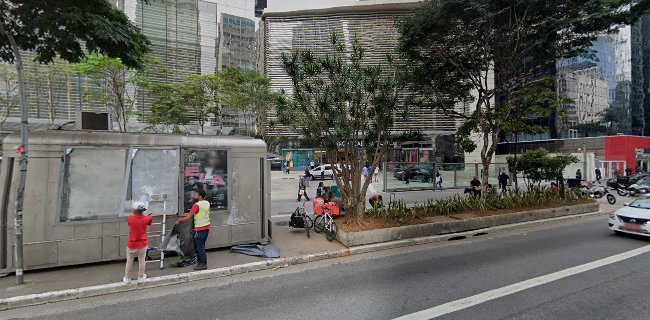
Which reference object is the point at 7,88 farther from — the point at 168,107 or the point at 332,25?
the point at 332,25

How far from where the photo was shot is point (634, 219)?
830 cm

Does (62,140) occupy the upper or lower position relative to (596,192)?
upper

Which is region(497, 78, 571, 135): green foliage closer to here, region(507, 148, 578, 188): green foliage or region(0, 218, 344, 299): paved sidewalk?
region(507, 148, 578, 188): green foliage

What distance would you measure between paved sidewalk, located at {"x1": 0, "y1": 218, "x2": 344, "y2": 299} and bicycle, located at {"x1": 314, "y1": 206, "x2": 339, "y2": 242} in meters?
0.27

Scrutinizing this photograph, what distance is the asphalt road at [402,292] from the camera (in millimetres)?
4410

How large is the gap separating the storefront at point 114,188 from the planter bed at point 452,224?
260 cm

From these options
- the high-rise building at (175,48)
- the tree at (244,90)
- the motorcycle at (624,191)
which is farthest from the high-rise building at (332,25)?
the motorcycle at (624,191)

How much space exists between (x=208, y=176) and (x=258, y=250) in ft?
7.14

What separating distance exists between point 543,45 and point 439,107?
157 inches

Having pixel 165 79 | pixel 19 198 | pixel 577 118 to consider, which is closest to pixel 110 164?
pixel 19 198

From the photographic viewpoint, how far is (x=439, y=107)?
12.8m

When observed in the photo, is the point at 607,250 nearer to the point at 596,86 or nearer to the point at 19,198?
the point at 19,198

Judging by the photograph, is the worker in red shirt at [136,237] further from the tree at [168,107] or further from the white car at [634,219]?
the tree at [168,107]

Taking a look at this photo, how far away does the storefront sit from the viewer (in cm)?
585
